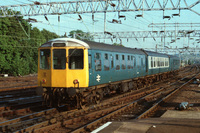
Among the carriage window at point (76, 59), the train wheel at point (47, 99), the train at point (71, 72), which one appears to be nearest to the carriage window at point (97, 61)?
the train at point (71, 72)

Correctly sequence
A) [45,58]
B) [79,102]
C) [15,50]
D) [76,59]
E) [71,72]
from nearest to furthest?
1. [71,72]
2. [76,59]
3. [79,102]
4. [45,58]
5. [15,50]

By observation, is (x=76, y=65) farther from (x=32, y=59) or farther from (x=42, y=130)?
(x=32, y=59)

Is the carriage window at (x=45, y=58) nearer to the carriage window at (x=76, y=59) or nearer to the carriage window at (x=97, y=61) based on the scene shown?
the carriage window at (x=76, y=59)

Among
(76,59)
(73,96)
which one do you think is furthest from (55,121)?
(76,59)

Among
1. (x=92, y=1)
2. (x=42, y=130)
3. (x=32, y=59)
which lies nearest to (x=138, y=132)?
(x=42, y=130)

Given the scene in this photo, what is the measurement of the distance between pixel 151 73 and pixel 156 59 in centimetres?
304

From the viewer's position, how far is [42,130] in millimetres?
8453

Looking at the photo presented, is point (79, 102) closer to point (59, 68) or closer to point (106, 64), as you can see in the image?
point (59, 68)

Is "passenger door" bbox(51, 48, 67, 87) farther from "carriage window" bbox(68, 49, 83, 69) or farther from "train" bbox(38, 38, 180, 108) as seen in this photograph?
"carriage window" bbox(68, 49, 83, 69)

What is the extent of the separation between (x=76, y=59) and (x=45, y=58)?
5.07 ft

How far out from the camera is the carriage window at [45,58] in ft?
39.7

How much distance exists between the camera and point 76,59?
38.9ft

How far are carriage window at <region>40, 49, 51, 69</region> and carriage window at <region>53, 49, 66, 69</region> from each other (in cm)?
32

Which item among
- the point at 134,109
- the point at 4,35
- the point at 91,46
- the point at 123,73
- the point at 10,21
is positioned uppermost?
the point at 10,21
